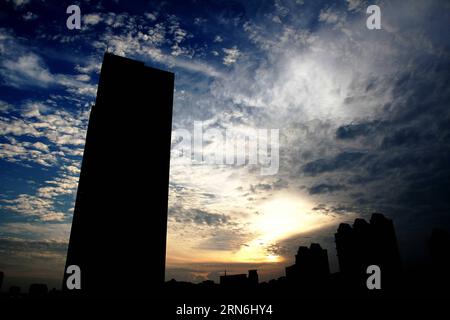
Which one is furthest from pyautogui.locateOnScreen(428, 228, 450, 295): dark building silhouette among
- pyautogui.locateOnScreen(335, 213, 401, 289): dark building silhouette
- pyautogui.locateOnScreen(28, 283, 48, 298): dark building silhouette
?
pyautogui.locateOnScreen(28, 283, 48, 298): dark building silhouette

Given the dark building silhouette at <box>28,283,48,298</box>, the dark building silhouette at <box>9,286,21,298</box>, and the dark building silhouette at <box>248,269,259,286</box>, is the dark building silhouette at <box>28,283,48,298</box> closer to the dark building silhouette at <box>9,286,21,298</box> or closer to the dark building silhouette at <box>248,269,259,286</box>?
the dark building silhouette at <box>9,286,21,298</box>

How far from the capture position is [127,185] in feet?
232

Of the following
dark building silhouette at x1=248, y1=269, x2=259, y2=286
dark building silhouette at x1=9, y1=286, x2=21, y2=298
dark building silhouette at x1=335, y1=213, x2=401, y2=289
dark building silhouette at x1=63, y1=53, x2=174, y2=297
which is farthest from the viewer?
dark building silhouette at x1=9, y1=286, x2=21, y2=298

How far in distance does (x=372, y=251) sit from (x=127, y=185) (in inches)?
2472

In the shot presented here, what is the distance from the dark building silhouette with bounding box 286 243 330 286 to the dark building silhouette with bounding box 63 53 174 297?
3848cm

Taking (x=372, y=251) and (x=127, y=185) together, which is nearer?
(x=372, y=251)

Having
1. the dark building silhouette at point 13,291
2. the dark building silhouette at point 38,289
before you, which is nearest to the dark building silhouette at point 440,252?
the dark building silhouette at point 38,289

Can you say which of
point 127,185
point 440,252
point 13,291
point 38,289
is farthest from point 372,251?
point 13,291

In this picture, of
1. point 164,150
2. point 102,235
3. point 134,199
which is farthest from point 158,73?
point 102,235

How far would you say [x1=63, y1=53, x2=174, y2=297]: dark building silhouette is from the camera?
6356 cm

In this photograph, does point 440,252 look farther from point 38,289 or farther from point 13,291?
point 13,291

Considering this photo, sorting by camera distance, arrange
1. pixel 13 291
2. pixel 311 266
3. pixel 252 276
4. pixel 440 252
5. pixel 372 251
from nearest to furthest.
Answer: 1. pixel 440 252
2. pixel 372 251
3. pixel 311 266
4. pixel 252 276
5. pixel 13 291
